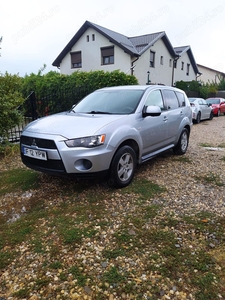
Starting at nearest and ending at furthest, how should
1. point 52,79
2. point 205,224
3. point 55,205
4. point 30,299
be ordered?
1. point 30,299
2. point 205,224
3. point 55,205
4. point 52,79

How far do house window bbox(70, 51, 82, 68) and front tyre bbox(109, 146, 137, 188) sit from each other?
20.0 m

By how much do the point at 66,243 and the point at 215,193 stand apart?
238cm

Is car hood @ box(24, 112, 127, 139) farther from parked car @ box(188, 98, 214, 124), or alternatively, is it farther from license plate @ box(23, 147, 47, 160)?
parked car @ box(188, 98, 214, 124)

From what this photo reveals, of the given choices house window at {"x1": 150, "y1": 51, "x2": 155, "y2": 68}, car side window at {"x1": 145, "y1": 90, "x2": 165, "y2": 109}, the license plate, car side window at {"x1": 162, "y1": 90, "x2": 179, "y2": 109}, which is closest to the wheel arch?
car side window at {"x1": 145, "y1": 90, "x2": 165, "y2": 109}

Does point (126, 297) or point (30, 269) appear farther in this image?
point (30, 269)

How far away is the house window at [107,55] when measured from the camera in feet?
64.7

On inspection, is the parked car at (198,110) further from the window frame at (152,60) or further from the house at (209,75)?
the house at (209,75)

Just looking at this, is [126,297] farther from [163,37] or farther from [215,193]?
[163,37]

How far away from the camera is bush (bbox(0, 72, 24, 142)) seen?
5.36m

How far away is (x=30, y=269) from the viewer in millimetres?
2164

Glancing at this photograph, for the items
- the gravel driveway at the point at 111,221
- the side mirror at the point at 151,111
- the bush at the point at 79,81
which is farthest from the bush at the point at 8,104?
the bush at the point at 79,81

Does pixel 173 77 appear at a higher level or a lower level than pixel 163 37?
lower

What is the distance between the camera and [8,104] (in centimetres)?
534

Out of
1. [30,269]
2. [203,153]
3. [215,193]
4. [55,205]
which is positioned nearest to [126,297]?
[30,269]
